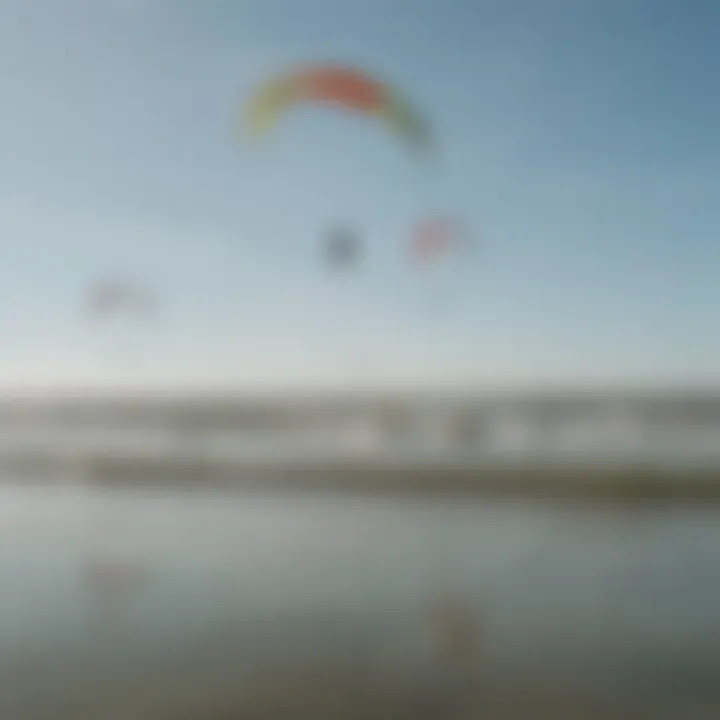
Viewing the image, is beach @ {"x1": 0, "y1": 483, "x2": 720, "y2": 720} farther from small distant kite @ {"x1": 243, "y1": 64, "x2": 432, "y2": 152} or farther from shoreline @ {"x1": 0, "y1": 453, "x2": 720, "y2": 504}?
small distant kite @ {"x1": 243, "y1": 64, "x2": 432, "y2": 152}

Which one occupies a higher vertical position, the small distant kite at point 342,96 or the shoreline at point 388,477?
the small distant kite at point 342,96

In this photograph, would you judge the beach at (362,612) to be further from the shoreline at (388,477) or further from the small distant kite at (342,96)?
the small distant kite at (342,96)

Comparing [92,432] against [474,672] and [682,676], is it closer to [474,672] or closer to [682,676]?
[474,672]

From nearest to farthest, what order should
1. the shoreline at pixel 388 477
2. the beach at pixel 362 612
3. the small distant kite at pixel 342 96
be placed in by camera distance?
the beach at pixel 362 612
the small distant kite at pixel 342 96
the shoreline at pixel 388 477

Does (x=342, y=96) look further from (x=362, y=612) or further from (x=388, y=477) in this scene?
(x=362, y=612)

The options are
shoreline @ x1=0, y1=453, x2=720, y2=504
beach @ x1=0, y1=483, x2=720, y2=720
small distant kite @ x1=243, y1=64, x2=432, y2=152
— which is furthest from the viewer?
shoreline @ x1=0, y1=453, x2=720, y2=504

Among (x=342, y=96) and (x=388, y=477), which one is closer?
(x=342, y=96)

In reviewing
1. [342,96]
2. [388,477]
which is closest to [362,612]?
[388,477]

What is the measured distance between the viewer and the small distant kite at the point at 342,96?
327 centimetres

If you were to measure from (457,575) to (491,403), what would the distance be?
4.34 ft

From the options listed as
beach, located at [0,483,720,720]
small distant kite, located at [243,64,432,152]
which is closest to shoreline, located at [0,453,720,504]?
beach, located at [0,483,720,720]

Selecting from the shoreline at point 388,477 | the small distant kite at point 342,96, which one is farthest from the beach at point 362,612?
the small distant kite at point 342,96

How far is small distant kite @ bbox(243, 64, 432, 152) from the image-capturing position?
3270 mm

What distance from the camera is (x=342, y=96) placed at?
3270 mm
